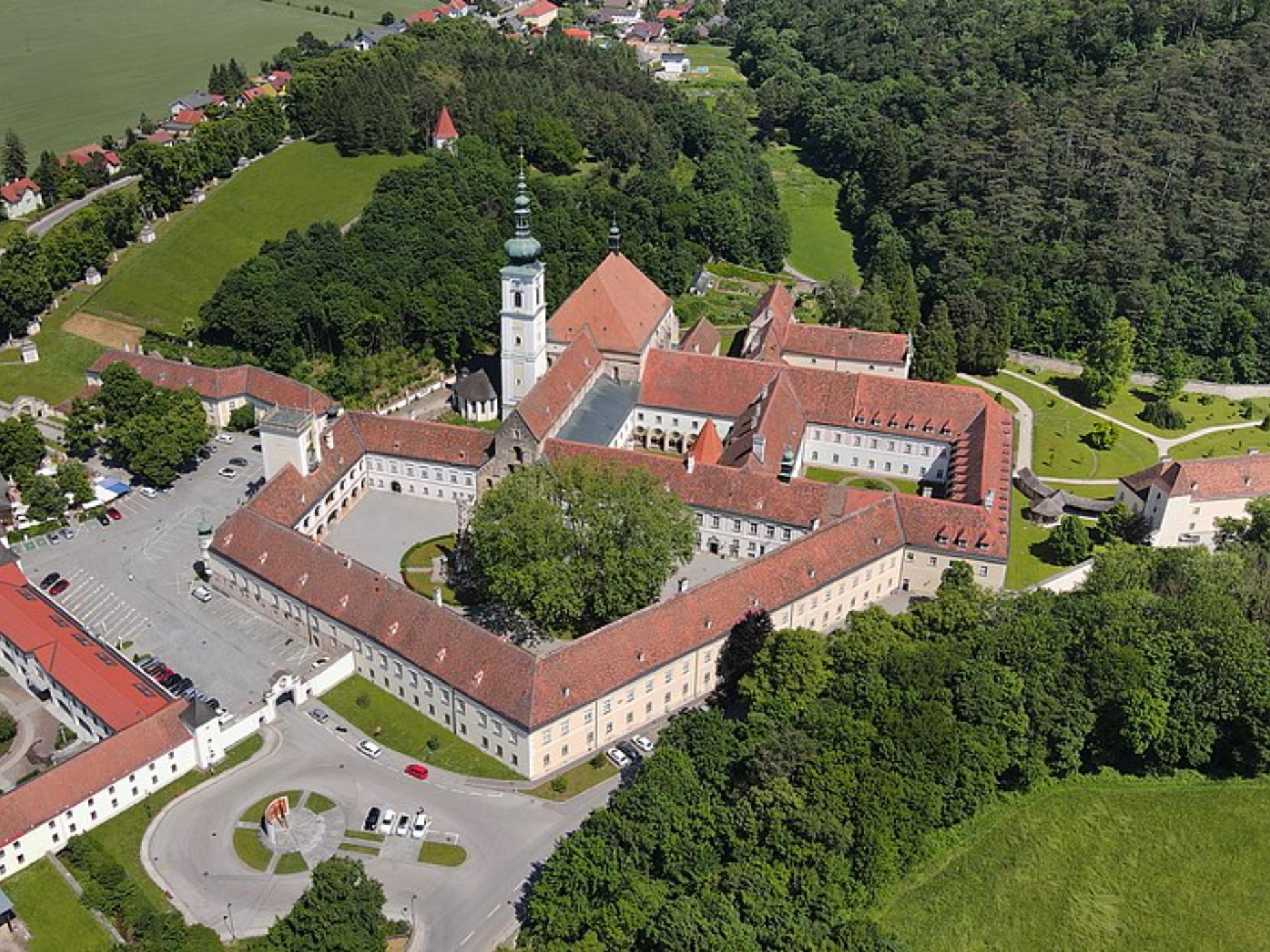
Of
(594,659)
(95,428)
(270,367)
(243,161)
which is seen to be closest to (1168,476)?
(594,659)

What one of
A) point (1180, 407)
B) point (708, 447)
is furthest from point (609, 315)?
point (1180, 407)

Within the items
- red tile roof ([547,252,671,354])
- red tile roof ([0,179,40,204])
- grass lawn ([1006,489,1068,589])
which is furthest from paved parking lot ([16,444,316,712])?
red tile roof ([0,179,40,204])

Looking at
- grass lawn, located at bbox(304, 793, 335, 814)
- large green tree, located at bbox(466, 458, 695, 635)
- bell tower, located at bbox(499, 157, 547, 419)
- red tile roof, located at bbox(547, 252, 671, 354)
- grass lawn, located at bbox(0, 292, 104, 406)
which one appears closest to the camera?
grass lawn, located at bbox(304, 793, 335, 814)

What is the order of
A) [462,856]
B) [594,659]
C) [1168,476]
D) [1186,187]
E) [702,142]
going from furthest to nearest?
[702,142] < [1186,187] < [1168,476] < [594,659] < [462,856]

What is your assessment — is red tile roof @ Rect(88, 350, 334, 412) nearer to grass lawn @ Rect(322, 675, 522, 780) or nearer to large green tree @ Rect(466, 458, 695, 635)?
large green tree @ Rect(466, 458, 695, 635)

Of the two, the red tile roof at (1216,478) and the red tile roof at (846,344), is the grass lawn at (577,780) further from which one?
the red tile roof at (846,344)

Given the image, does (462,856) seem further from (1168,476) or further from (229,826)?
(1168,476)

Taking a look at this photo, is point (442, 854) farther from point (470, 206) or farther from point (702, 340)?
point (470, 206)
